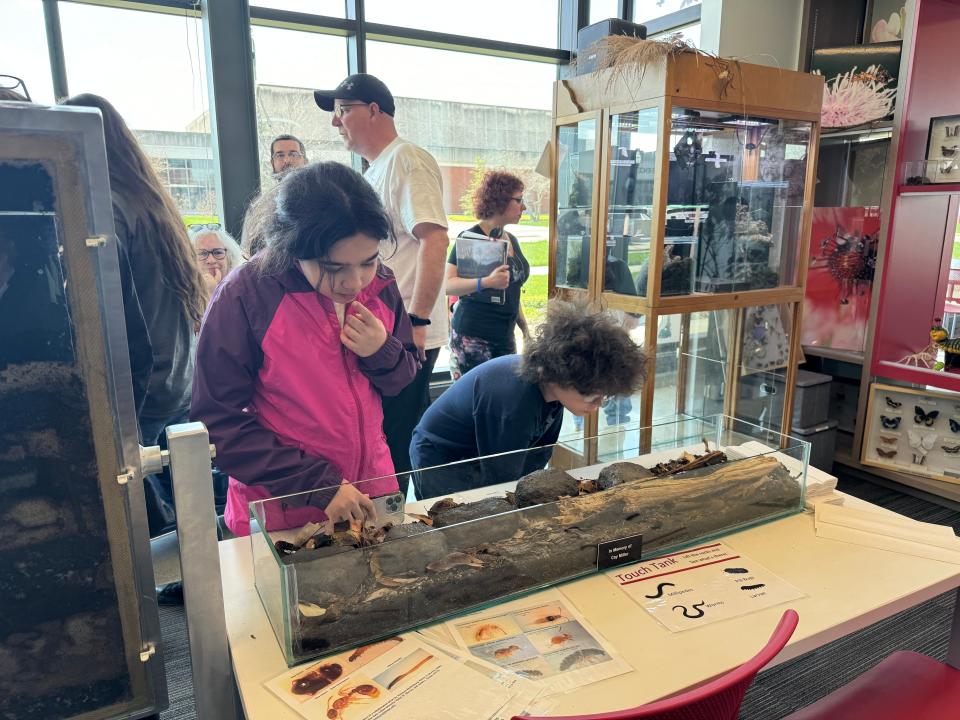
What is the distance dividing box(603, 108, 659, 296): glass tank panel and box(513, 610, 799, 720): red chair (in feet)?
5.95

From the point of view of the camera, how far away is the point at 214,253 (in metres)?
2.37

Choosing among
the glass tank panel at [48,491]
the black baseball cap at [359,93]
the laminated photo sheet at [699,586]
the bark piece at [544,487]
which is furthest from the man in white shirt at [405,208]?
the glass tank panel at [48,491]

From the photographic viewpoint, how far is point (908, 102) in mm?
3004

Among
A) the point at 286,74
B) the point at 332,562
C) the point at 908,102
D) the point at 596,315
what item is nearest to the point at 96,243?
the point at 332,562

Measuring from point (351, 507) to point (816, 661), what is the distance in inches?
65.0

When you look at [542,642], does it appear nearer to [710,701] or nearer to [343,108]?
[710,701]

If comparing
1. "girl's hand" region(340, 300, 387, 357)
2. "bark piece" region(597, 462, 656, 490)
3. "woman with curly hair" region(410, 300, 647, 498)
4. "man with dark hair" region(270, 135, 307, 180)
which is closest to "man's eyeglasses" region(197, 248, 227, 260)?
"man with dark hair" region(270, 135, 307, 180)

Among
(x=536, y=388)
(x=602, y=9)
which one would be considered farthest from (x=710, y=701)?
(x=602, y=9)

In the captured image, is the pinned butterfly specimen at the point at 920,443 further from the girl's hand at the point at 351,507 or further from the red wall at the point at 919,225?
the girl's hand at the point at 351,507

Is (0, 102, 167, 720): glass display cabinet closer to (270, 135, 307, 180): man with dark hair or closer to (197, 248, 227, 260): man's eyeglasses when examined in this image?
(197, 248, 227, 260): man's eyeglasses

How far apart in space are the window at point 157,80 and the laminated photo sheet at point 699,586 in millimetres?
2281

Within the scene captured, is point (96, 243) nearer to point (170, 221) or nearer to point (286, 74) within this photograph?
point (170, 221)

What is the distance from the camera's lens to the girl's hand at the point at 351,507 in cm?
124

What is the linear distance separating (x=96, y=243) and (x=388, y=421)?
44.7 inches
